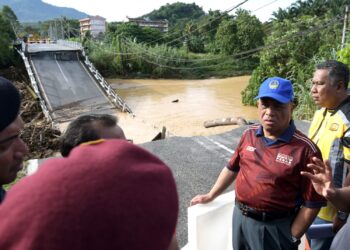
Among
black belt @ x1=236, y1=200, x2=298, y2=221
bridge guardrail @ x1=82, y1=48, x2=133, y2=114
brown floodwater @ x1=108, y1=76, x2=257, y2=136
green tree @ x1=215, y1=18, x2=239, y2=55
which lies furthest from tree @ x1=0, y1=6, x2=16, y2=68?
black belt @ x1=236, y1=200, x2=298, y2=221

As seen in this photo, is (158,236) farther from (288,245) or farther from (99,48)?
(99,48)

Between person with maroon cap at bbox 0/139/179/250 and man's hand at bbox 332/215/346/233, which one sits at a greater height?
person with maroon cap at bbox 0/139/179/250

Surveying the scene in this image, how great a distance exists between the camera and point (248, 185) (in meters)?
1.92

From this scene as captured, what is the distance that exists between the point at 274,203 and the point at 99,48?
27579 mm

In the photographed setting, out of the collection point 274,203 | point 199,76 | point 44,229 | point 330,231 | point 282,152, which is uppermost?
point 44,229

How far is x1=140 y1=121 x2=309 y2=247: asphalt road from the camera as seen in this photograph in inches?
167

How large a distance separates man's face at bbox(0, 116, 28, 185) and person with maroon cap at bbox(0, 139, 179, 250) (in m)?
0.68

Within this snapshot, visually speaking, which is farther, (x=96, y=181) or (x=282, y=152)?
(x=282, y=152)

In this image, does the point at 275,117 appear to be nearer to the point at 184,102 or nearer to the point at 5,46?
the point at 184,102

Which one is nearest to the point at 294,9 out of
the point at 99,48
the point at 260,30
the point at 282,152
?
the point at 260,30

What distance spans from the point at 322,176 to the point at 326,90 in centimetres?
92

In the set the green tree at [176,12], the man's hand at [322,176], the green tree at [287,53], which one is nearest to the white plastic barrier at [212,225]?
the man's hand at [322,176]

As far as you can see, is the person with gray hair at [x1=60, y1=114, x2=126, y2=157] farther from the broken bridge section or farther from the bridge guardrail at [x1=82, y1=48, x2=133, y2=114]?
the bridge guardrail at [x1=82, y1=48, x2=133, y2=114]

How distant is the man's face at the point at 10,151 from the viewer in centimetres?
109
